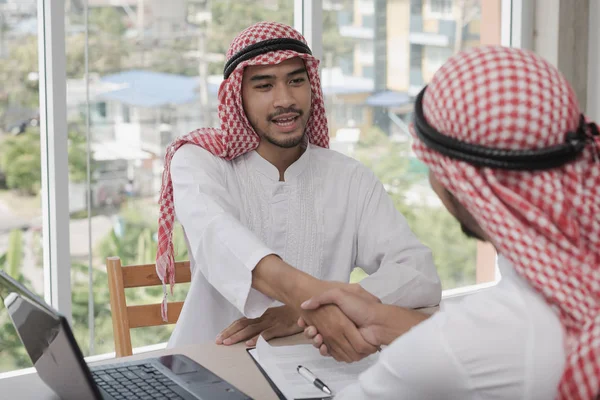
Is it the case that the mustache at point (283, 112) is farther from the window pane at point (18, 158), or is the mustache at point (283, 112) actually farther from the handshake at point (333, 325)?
the window pane at point (18, 158)

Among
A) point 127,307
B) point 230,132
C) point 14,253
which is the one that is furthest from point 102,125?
point 127,307

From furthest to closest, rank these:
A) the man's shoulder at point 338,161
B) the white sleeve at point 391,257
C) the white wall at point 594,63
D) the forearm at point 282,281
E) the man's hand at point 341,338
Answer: the white wall at point 594,63 < the man's shoulder at point 338,161 < the white sleeve at point 391,257 < the forearm at point 282,281 < the man's hand at point 341,338

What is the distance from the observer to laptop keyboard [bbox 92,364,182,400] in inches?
53.2

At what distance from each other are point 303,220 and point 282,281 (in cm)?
61

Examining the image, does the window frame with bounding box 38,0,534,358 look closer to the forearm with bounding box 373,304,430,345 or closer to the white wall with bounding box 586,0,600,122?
the forearm with bounding box 373,304,430,345

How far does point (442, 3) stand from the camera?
455cm

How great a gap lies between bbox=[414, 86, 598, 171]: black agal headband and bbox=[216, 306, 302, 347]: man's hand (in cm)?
81

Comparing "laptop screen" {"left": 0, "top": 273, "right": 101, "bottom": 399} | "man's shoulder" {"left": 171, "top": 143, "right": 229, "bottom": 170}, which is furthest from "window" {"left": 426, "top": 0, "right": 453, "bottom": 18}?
"laptop screen" {"left": 0, "top": 273, "right": 101, "bottom": 399}

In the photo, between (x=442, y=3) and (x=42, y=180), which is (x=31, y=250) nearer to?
(x=42, y=180)

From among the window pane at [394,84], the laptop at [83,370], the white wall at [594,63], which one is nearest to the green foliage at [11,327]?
the window pane at [394,84]

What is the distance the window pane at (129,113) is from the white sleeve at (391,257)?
1472 mm

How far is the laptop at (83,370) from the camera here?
1.09 m

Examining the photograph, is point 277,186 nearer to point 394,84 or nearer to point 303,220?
point 303,220

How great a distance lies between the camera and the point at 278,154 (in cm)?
239
